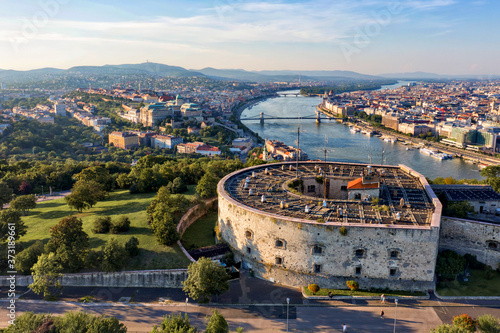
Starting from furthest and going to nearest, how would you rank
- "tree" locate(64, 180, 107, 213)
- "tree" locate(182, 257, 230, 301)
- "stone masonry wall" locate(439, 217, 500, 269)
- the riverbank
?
the riverbank
"tree" locate(64, 180, 107, 213)
"stone masonry wall" locate(439, 217, 500, 269)
"tree" locate(182, 257, 230, 301)

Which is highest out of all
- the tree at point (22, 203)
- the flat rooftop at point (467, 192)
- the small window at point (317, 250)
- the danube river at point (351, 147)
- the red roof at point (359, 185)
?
the red roof at point (359, 185)

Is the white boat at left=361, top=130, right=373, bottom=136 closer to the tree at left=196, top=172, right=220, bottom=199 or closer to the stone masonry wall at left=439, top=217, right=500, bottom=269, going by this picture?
the tree at left=196, top=172, right=220, bottom=199

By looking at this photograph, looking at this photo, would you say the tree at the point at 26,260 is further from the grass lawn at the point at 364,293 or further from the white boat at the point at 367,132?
the white boat at the point at 367,132

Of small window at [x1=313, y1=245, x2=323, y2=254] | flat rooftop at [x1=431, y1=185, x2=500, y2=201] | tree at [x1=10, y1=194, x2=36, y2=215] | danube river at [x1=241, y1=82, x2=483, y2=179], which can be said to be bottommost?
danube river at [x1=241, y1=82, x2=483, y2=179]

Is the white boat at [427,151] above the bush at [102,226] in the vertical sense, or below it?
below

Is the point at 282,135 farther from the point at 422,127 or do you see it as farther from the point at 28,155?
the point at 28,155

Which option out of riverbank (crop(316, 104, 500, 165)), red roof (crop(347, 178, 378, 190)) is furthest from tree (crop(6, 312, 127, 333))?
riverbank (crop(316, 104, 500, 165))

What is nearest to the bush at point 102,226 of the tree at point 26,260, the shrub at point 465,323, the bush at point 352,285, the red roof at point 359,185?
the tree at point 26,260
